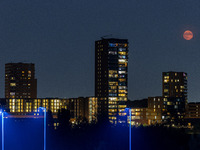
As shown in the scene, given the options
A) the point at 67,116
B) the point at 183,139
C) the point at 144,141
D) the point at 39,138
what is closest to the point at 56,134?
the point at 39,138

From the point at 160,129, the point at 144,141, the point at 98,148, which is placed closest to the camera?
the point at 98,148

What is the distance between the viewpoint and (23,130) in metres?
157

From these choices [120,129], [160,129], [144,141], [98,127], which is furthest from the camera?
[98,127]

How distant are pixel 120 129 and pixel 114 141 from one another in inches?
588

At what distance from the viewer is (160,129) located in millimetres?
121500

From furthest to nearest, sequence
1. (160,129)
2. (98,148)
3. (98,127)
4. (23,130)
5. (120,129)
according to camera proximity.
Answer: (23,130)
(98,127)
(120,129)
(160,129)
(98,148)

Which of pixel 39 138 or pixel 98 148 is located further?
pixel 39 138

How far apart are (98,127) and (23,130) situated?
75.4 feet

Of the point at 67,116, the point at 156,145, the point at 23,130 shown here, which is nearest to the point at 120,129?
the point at 156,145

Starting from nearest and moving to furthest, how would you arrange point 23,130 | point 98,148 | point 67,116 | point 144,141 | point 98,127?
point 98,148, point 144,141, point 98,127, point 23,130, point 67,116

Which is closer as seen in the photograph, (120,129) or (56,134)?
(56,134)

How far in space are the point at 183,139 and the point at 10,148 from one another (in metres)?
30.8

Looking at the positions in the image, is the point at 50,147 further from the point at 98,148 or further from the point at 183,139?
the point at 183,139

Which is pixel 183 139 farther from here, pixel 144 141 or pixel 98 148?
pixel 98 148
